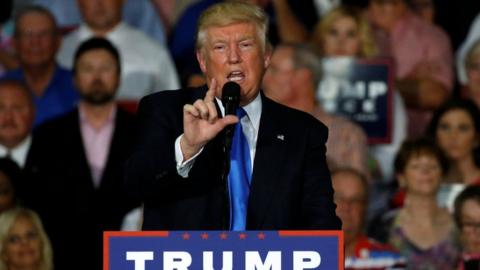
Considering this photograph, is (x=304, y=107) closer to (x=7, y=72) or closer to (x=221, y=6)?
(x=7, y=72)

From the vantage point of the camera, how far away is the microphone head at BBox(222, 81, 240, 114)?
376cm

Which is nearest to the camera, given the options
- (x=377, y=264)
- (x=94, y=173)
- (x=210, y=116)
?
(x=210, y=116)

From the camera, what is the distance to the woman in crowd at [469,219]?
23.0 feet

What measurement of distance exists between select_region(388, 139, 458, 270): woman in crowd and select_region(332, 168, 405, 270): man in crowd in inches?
6.8

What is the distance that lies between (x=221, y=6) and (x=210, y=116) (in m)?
0.51

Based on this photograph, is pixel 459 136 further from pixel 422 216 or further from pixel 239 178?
pixel 239 178

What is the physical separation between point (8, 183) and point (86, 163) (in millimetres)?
433

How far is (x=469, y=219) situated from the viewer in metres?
7.04

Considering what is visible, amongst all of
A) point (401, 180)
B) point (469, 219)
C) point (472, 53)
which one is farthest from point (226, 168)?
point (472, 53)

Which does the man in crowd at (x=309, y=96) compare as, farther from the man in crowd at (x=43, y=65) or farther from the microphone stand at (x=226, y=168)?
the microphone stand at (x=226, y=168)

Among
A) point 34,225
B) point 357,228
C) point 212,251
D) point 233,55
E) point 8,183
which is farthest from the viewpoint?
A: point 8,183

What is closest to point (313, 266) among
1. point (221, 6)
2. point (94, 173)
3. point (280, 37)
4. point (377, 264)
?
point (221, 6)

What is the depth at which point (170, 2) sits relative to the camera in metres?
8.90

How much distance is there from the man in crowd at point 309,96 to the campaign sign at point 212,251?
3.93 meters
